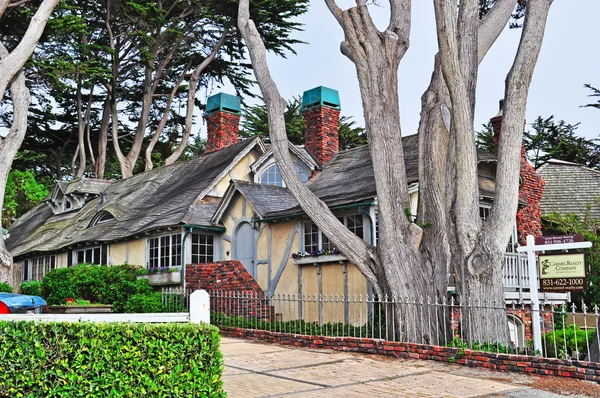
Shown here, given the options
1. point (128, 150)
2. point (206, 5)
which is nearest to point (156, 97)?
point (128, 150)

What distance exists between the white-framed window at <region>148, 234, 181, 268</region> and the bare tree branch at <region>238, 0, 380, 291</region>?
7.94 meters

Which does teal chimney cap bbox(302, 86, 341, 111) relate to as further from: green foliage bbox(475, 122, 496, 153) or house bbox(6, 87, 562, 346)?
green foliage bbox(475, 122, 496, 153)

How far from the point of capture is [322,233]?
1755 centimetres

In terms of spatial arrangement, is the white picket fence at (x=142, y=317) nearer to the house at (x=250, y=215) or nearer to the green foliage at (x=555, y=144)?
the house at (x=250, y=215)

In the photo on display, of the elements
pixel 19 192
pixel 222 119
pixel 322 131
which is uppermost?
pixel 222 119

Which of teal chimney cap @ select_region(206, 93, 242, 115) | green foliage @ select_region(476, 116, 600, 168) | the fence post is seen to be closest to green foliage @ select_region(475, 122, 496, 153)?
green foliage @ select_region(476, 116, 600, 168)

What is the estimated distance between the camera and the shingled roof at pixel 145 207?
71.5 ft

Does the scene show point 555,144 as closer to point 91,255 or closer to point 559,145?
point 559,145

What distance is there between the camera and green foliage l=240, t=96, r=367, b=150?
1574 inches

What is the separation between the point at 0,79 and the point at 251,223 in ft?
32.1

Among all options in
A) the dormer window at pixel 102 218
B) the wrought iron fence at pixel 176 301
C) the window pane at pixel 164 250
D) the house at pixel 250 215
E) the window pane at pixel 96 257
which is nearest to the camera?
the house at pixel 250 215

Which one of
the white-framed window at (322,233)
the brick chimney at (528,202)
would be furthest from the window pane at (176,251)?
the brick chimney at (528,202)

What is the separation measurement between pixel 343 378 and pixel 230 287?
317 inches

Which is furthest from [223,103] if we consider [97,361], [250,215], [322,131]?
[97,361]
